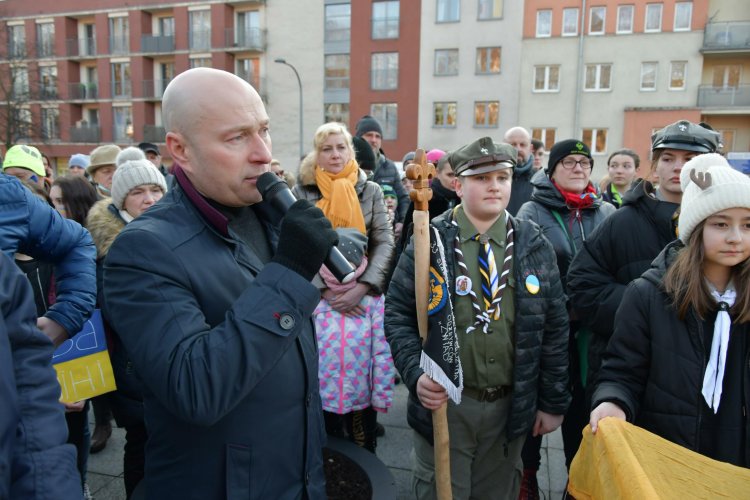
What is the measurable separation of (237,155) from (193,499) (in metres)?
0.95

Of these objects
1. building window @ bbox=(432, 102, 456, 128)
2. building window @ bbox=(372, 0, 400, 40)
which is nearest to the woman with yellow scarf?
building window @ bbox=(432, 102, 456, 128)

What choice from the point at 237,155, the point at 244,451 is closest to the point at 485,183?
the point at 237,155

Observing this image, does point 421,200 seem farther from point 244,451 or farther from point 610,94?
point 610,94

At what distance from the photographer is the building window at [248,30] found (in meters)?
30.8

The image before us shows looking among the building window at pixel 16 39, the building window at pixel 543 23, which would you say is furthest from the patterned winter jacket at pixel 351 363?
the building window at pixel 16 39

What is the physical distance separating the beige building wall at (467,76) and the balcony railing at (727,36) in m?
8.71

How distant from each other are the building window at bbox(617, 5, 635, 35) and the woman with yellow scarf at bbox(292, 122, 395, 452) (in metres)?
27.0

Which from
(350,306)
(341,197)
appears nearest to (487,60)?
(341,197)

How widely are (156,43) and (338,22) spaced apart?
481 inches

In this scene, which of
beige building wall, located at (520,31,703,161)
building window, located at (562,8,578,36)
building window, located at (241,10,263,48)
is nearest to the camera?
beige building wall, located at (520,31,703,161)

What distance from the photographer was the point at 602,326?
2.68 m

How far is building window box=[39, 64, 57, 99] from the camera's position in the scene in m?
33.9

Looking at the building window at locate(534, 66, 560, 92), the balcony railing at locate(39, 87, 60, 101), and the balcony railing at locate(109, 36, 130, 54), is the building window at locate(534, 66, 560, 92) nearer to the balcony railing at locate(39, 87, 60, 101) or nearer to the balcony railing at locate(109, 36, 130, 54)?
the balcony railing at locate(109, 36, 130, 54)

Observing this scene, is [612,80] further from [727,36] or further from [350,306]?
[350,306]
